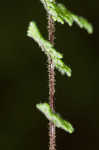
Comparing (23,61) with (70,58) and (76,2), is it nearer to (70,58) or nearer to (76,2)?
(70,58)

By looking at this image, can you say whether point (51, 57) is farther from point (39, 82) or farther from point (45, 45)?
point (39, 82)

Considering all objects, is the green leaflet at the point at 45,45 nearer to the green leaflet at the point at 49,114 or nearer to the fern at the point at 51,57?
the fern at the point at 51,57

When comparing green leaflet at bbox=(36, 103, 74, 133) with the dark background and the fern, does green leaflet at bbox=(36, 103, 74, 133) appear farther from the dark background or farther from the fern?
the dark background

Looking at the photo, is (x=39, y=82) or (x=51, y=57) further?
(x=39, y=82)

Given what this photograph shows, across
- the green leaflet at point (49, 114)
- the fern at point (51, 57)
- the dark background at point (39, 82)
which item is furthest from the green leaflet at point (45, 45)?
the dark background at point (39, 82)

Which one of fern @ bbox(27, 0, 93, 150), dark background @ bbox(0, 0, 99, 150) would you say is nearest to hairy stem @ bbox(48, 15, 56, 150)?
fern @ bbox(27, 0, 93, 150)

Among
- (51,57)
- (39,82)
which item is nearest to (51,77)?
(51,57)

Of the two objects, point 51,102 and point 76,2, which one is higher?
point 76,2

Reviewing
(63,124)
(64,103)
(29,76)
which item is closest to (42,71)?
(29,76)
